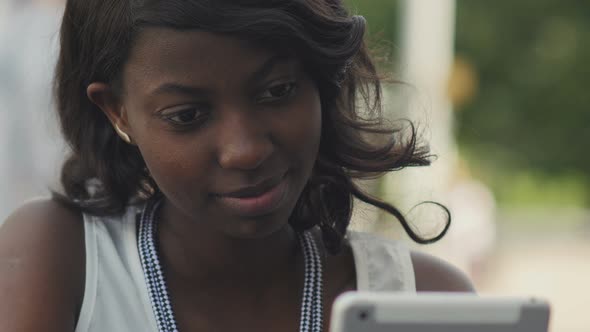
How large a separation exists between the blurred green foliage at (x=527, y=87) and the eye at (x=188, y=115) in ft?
51.3

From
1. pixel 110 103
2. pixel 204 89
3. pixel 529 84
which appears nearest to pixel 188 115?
pixel 204 89

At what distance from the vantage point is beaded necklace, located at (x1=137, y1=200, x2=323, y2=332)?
245 centimetres

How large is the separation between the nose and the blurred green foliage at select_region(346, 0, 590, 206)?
15.6m

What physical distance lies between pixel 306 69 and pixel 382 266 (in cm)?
57

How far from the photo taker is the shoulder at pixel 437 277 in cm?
262

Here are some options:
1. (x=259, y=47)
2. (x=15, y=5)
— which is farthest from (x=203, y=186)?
(x=15, y=5)

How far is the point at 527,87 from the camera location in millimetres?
18250

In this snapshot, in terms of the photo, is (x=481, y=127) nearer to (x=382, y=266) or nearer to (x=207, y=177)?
(x=382, y=266)

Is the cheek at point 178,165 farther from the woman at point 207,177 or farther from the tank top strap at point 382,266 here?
the tank top strap at point 382,266

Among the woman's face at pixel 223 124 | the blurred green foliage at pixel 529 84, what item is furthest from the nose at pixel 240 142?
the blurred green foliage at pixel 529 84

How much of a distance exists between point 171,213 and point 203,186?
0.38m

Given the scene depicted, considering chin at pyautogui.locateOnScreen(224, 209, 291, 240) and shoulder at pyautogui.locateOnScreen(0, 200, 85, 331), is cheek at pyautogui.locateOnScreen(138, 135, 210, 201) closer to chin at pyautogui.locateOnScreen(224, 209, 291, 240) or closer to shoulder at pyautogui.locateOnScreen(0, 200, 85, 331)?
chin at pyautogui.locateOnScreen(224, 209, 291, 240)

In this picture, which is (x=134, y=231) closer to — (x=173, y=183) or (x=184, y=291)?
(x=184, y=291)

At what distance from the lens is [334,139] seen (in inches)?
102
